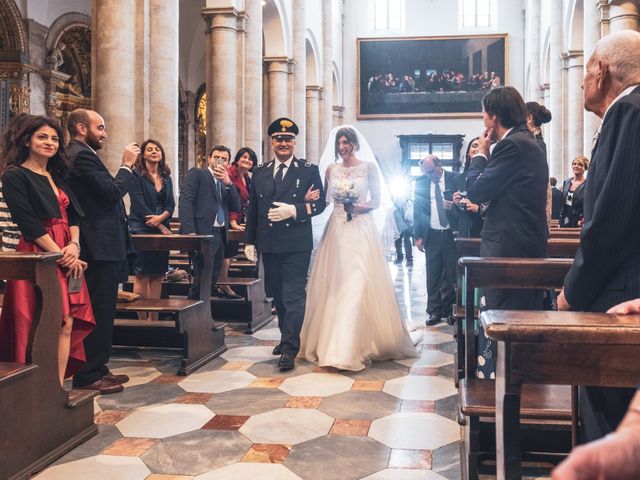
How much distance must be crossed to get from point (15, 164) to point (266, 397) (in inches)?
79.6

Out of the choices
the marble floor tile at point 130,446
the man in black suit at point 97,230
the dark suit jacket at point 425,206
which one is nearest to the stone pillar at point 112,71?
the dark suit jacket at point 425,206

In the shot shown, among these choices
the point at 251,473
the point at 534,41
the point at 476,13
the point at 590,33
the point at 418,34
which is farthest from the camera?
the point at 476,13

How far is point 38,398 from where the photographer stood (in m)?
3.20

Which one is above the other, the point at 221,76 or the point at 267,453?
the point at 221,76

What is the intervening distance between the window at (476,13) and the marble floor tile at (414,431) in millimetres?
26963

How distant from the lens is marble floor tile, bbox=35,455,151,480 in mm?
3055

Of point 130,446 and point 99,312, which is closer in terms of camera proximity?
point 130,446

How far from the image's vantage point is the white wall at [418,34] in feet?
90.7

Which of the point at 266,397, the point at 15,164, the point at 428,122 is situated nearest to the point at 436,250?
the point at 266,397

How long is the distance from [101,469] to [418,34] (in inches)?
1074

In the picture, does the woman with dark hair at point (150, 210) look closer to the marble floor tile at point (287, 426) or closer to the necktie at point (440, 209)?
the marble floor tile at point (287, 426)

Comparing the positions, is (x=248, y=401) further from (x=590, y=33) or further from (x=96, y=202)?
(x=590, y=33)

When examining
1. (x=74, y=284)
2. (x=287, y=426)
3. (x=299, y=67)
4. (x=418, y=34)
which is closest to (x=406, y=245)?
(x=299, y=67)

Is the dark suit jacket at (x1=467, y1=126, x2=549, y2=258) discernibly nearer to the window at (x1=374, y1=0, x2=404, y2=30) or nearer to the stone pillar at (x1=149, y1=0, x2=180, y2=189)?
the stone pillar at (x1=149, y1=0, x2=180, y2=189)
